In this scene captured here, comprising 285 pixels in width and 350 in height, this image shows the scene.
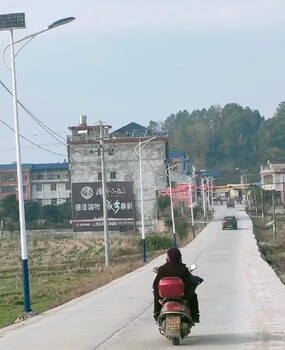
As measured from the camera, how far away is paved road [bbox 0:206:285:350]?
12.2 metres

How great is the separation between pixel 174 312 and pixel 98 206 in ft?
197

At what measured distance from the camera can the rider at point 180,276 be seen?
12078 mm

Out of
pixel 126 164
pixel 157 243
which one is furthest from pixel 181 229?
pixel 157 243

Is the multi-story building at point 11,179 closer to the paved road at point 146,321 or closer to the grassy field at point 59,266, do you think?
the grassy field at point 59,266

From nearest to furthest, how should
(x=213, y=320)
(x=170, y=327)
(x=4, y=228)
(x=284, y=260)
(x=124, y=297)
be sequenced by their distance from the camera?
1. (x=170, y=327)
2. (x=213, y=320)
3. (x=124, y=297)
4. (x=284, y=260)
5. (x=4, y=228)

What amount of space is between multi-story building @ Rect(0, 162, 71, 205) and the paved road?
8855cm

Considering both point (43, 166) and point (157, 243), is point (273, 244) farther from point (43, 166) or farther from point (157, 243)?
point (43, 166)

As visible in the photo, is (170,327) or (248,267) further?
(248,267)

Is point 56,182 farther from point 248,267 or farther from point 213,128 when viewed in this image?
point 248,267

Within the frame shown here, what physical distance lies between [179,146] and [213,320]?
15525 cm

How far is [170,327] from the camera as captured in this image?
11656mm

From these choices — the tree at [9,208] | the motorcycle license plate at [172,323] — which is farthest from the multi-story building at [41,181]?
the motorcycle license plate at [172,323]

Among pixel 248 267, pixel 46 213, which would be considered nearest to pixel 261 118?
pixel 46 213

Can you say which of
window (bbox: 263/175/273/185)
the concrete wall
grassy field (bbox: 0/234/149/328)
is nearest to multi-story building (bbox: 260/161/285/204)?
window (bbox: 263/175/273/185)
